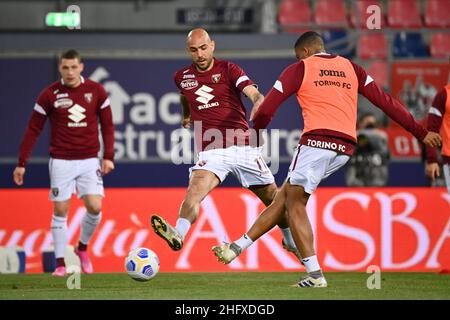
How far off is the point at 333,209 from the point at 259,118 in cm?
554

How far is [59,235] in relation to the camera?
1206 cm

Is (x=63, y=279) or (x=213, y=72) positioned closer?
(x=213, y=72)

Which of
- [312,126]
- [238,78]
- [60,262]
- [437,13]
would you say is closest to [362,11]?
[437,13]

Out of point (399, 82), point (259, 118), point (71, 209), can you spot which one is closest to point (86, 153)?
point (71, 209)

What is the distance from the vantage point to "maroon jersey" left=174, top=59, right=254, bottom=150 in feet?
33.8

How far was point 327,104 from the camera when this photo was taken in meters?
9.12

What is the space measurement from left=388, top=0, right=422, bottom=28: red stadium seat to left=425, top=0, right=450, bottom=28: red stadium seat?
0.63 ft

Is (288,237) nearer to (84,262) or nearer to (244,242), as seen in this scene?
(244,242)

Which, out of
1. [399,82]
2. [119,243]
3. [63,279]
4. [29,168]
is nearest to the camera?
[63,279]

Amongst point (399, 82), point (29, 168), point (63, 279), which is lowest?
point (63, 279)

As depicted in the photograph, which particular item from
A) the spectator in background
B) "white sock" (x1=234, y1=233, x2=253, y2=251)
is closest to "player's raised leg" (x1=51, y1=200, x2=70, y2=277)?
"white sock" (x1=234, y1=233, x2=253, y2=251)

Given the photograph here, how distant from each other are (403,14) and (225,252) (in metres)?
13.9

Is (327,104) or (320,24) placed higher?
(320,24)
